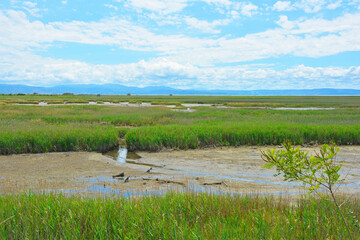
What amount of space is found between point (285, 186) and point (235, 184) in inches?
52.2

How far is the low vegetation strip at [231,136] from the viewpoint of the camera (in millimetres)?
12180

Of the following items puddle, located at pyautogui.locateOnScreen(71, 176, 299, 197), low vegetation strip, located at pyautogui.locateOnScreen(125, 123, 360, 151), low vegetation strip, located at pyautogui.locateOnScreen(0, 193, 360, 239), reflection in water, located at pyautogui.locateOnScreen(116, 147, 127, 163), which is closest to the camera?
low vegetation strip, located at pyautogui.locateOnScreen(0, 193, 360, 239)

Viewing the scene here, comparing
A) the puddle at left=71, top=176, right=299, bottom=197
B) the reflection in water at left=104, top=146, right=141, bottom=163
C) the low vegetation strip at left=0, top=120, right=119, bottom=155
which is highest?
the low vegetation strip at left=0, top=120, right=119, bottom=155

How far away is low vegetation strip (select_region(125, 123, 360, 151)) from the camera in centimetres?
1218

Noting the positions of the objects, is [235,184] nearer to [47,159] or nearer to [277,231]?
[277,231]

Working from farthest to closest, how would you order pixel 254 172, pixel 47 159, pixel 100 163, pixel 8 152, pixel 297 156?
pixel 8 152 < pixel 47 159 < pixel 100 163 < pixel 254 172 < pixel 297 156

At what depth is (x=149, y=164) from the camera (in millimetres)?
9727

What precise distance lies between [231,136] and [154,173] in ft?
18.8

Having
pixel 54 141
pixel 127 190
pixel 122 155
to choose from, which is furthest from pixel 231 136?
pixel 54 141

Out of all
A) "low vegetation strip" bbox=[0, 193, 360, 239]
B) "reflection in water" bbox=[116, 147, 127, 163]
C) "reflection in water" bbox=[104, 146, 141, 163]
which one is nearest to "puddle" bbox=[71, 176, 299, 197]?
"low vegetation strip" bbox=[0, 193, 360, 239]

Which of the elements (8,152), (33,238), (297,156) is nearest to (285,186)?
(297,156)

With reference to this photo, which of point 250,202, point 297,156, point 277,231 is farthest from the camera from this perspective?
point 250,202

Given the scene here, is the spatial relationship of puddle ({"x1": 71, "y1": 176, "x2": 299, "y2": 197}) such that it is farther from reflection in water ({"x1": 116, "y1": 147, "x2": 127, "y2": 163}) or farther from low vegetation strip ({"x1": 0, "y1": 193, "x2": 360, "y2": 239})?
reflection in water ({"x1": 116, "y1": 147, "x2": 127, "y2": 163})

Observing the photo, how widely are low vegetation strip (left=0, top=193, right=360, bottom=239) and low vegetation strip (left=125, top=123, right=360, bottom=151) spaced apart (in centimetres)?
744
